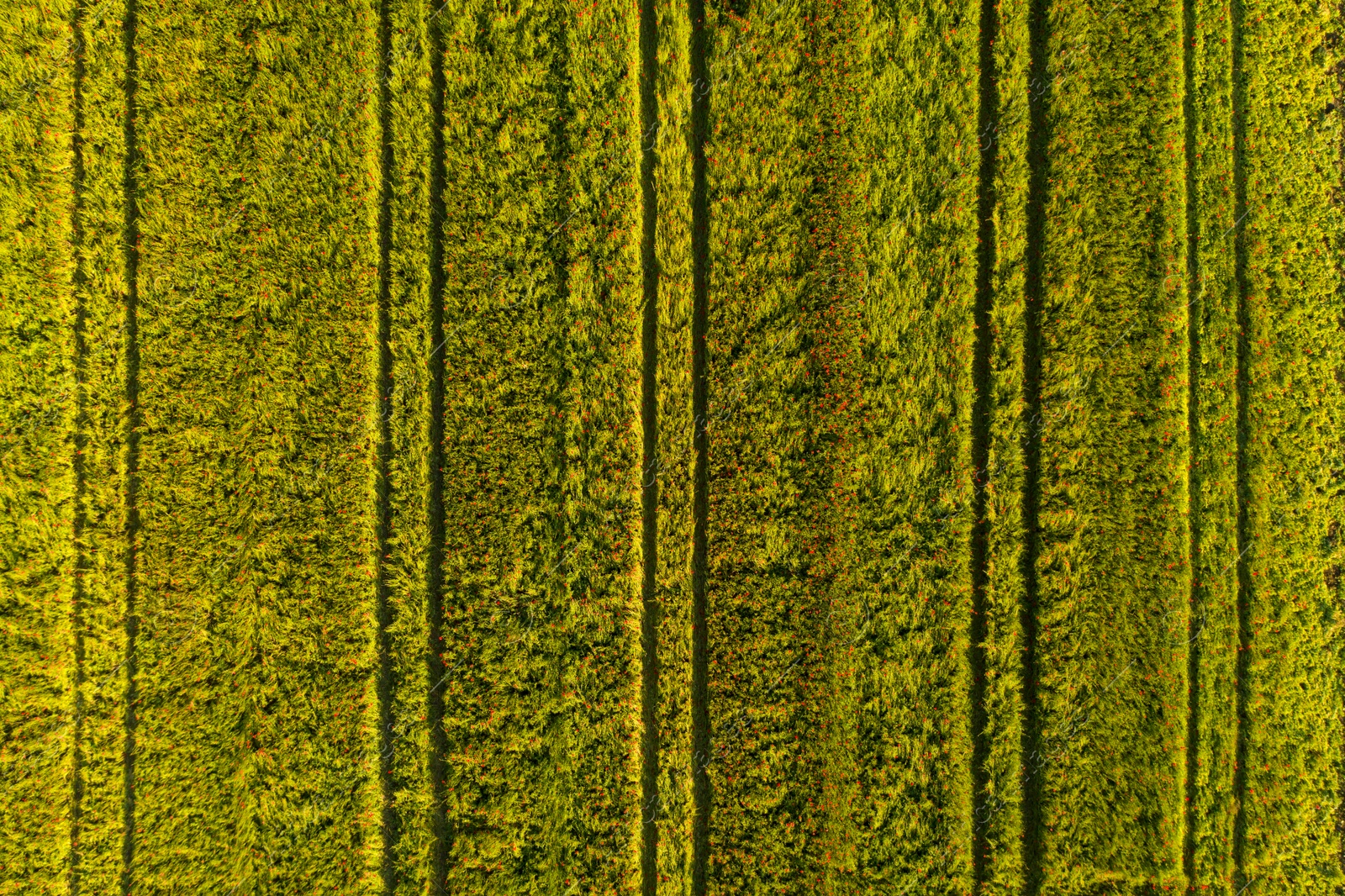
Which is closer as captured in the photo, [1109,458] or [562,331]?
[1109,458]

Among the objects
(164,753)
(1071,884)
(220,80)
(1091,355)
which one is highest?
(220,80)

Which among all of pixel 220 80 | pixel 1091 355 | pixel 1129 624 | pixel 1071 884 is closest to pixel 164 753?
pixel 220 80

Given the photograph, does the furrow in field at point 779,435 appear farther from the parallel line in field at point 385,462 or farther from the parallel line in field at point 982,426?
the parallel line in field at point 385,462

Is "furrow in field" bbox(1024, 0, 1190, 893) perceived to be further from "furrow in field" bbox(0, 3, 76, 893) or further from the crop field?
"furrow in field" bbox(0, 3, 76, 893)

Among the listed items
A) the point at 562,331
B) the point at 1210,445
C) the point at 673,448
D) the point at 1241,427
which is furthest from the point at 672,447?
the point at 1241,427

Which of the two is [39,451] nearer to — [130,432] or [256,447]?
[130,432]

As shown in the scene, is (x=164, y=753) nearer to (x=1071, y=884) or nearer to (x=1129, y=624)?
(x=1071, y=884)

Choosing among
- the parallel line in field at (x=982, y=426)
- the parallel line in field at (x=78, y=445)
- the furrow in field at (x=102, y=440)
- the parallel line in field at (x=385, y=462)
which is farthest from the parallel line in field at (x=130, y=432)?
the parallel line in field at (x=982, y=426)
